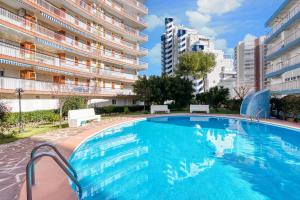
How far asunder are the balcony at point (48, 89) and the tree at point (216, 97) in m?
15.7

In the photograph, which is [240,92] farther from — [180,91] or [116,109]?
[116,109]

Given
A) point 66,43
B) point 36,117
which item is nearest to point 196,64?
point 66,43

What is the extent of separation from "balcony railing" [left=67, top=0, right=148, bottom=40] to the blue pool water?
24.2m

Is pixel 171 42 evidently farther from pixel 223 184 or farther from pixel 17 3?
pixel 223 184

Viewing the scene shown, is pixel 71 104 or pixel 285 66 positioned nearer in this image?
pixel 71 104

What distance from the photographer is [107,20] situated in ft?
118

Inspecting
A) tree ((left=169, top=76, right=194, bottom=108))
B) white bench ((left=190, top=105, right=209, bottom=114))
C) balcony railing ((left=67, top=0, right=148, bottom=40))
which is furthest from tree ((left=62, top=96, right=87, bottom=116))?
white bench ((left=190, top=105, right=209, bottom=114))

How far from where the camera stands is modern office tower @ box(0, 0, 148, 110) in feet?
68.0

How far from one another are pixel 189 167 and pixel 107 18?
112 ft

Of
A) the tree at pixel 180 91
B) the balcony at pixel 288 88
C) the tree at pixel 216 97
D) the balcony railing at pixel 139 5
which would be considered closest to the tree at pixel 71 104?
the tree at pixel 180 91

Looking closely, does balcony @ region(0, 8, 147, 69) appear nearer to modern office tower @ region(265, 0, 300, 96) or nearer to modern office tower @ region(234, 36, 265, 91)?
modern office tower @ region(265, 0, 300, 96)

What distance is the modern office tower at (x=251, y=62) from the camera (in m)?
89.9

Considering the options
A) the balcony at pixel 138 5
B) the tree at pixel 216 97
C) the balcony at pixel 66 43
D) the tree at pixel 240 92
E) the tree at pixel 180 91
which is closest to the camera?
the balcony at pixel 66 43

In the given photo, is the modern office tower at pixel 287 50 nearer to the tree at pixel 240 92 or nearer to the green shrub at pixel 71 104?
the tree at pixel 240 92
